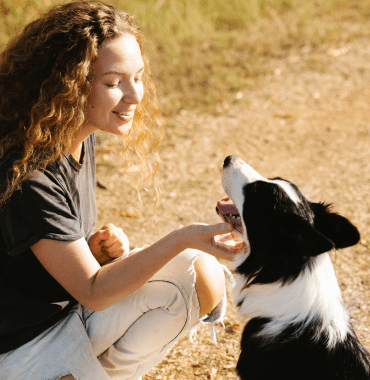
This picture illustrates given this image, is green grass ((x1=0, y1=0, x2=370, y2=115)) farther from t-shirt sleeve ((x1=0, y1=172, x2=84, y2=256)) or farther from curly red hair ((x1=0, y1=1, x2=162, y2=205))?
t-shirt sleeve ((x1=0, y1=172, x2=84, y2=256))

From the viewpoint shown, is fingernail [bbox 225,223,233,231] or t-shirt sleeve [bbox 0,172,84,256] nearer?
t-shirt sleeve [bbox 0,172,84,256]

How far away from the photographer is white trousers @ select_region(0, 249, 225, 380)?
6.53ft

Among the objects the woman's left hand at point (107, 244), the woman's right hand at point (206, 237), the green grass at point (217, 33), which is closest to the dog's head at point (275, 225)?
the woman's right hand at point (206, 237)

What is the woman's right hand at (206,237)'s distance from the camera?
1.94 metres

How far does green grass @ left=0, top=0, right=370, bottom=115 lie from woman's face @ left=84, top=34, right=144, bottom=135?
3396 millimetres

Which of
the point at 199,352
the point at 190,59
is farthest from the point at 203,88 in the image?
the point at 199,352

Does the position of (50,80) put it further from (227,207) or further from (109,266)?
(227,207)

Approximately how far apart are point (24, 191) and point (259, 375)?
1.24 meters

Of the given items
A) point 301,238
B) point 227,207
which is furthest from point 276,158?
point 301,238

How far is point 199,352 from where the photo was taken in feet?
8.98

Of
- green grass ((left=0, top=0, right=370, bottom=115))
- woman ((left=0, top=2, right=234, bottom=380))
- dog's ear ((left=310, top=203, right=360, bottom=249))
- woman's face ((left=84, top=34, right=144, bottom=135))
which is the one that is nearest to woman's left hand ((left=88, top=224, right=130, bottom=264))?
woman ((left=0, top=2, right=234, bottom=380))

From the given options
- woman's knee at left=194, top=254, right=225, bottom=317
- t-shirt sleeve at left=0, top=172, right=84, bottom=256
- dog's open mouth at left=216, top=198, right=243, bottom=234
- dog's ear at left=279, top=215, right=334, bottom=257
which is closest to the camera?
dog's ear at left=279, top=215, right=334, bottom=257

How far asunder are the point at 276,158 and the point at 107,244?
9.77ft

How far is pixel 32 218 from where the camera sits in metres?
1.81
